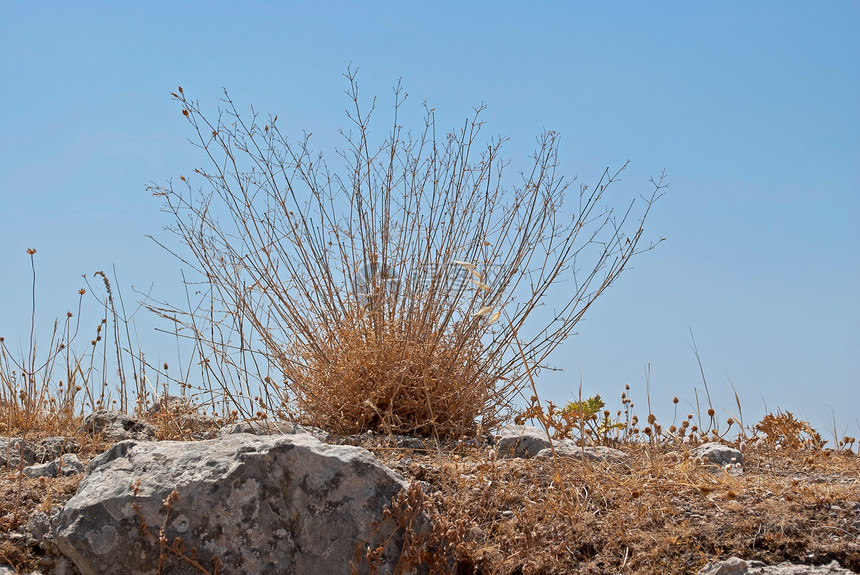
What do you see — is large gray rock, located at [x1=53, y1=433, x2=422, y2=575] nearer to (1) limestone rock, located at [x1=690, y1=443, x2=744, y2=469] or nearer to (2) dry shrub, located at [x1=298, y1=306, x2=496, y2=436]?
(2) dry shrub, located at [x1=298, y1=306, x2=496, y2=436]

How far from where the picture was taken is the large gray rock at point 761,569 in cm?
229

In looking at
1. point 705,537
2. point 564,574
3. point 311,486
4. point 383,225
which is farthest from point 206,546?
point 383,225

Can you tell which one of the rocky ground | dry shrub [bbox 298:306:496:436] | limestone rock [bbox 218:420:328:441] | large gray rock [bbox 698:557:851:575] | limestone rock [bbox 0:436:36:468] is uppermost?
dry shrub [bbox 298:306:496:436]

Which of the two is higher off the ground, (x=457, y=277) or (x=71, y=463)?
(x=457, y=277)

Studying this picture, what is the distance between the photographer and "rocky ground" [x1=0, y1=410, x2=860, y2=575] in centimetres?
238

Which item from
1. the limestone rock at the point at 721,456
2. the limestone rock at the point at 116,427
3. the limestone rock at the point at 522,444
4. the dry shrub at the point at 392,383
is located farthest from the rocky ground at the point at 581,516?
the dry shrub at the point at 392,383

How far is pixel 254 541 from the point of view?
2.29 meters

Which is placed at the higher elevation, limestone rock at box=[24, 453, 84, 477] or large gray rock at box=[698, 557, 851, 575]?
limestone rock at box=[24, 453, 84, 477]

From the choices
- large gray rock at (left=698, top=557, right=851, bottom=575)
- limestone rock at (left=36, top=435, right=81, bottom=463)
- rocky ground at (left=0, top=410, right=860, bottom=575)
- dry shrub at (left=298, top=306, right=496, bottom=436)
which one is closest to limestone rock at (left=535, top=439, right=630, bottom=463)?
rocky ground at (left=0, top=410, right=860, bottom=575)

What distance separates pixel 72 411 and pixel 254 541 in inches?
107

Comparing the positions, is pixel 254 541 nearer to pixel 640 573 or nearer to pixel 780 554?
pixel 640 573

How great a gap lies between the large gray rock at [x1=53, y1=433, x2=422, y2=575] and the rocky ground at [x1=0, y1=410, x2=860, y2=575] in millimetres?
37

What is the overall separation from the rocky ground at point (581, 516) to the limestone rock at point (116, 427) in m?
0.60

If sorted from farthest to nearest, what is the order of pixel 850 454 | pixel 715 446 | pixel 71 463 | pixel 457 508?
pixel 850 454 < pixel 715 446 < pixel 71 463 < pixel 457 508
